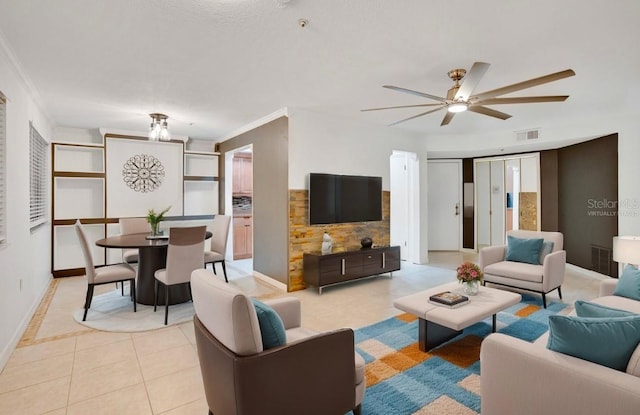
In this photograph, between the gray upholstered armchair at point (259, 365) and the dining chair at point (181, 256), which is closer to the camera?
the gray upholstered armchair at point (259, 365)

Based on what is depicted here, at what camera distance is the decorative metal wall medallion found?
20.2 ft

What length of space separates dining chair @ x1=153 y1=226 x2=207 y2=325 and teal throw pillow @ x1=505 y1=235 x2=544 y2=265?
13.2 ft

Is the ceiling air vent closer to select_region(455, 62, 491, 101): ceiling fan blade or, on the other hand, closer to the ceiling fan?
the ceiling fan

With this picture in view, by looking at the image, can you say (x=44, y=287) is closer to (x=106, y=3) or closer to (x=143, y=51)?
(x=143, y=51)

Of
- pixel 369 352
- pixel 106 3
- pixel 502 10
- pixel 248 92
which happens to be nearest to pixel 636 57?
pixel 502 10

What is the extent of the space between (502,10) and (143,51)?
281 cm

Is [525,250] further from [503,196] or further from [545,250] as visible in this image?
[503,196]

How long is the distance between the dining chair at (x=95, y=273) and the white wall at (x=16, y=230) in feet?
1.71

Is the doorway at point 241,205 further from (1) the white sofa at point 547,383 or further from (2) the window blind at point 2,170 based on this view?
(1) the white sofa at point 547,383

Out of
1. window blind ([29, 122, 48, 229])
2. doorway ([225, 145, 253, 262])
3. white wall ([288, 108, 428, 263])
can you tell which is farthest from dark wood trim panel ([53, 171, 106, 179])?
white wall ([288, 108, 428, 263])

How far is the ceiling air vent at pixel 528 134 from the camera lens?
231 inches

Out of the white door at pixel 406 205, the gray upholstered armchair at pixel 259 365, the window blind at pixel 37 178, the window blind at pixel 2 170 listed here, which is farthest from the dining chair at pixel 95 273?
the white door at pixel 406 205

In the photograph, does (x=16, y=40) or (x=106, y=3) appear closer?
(x=106, y=3)

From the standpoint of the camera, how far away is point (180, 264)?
3672 millimetres
